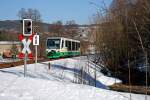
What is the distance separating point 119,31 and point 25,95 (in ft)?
96.9

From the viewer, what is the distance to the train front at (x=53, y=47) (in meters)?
52.3

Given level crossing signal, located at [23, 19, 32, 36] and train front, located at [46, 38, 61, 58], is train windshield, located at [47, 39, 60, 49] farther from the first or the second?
level crossing signal, located at [23, 19, 32, 36]

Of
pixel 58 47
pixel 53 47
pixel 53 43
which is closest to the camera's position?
pixel 58 47

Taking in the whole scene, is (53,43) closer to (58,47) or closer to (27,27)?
(58,47)

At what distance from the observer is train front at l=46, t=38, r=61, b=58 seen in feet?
172

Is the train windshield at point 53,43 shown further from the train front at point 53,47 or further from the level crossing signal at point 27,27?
the level crossing signal at point 27,27

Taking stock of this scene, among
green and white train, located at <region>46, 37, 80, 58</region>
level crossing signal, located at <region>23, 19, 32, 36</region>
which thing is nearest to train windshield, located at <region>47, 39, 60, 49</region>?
green and white train, located at <region>46, 37, 80, 58</region>

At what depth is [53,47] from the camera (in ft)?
172

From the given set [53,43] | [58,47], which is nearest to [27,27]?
[58,47]

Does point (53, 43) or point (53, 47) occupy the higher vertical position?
point (53, 43)

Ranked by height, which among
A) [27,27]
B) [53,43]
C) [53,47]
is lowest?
[53,47]

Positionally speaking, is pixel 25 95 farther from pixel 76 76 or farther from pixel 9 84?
pixel 76 76

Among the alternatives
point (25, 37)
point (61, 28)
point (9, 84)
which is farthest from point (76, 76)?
point (61, 28)

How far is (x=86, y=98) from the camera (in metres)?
14.0
